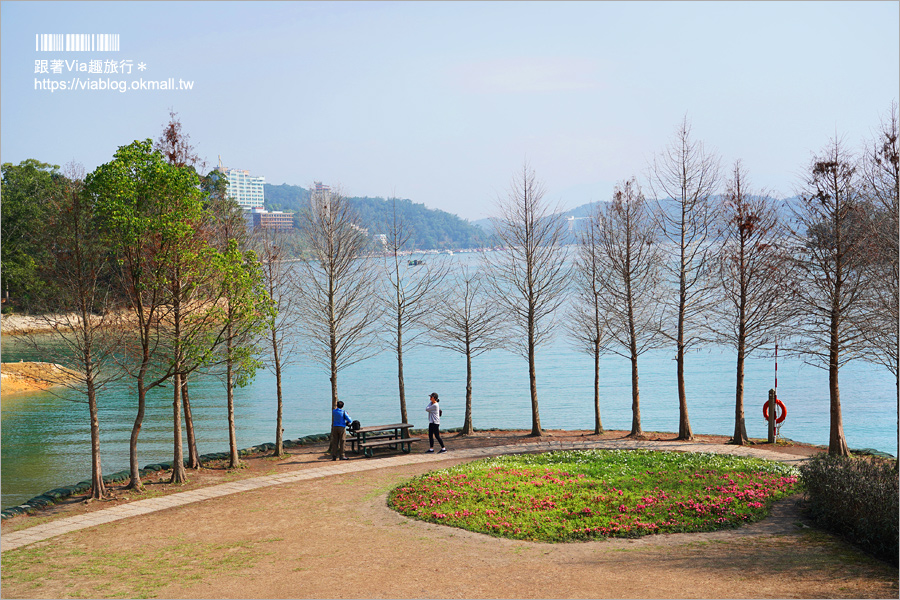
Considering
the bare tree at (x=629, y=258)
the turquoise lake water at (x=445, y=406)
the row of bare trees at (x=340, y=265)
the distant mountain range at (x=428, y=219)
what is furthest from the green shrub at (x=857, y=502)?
the distant mountain range at (x=428, y=219)

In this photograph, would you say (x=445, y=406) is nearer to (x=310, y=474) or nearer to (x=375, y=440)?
(x=375, y=440)

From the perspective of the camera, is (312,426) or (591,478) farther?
(312,426)

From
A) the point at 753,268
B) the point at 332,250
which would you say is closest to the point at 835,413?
the point at 753,268

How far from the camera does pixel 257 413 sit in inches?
1336

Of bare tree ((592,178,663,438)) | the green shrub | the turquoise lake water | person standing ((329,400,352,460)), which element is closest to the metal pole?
bare tree ((592,178,663,438))

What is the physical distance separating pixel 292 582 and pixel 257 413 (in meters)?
26.5

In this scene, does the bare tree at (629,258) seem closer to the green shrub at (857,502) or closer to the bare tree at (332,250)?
the bare tree at (332,250)

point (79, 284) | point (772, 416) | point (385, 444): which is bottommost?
point (385, 444)

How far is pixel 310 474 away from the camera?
15.8 m

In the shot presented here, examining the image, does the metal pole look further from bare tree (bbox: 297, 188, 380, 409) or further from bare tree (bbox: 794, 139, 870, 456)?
bare tree (bbox: 297, 188, 380, 409)

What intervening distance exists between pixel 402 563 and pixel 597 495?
4.25 metres

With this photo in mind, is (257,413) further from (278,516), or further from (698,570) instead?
(698,570)

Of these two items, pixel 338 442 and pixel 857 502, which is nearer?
pixel 857 502

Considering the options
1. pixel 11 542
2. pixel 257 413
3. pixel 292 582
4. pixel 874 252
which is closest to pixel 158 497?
pixel 11 542
